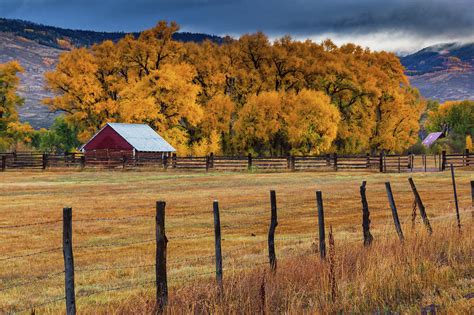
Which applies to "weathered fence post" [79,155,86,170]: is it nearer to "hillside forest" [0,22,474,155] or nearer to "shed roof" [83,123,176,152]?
"shed roof" [83,123,176,152]

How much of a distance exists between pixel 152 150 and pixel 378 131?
30987 mm

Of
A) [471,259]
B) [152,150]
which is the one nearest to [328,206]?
[471,259]

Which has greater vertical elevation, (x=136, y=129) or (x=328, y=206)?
(x=136, y=129)

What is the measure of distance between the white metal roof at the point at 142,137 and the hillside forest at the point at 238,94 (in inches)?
86.9

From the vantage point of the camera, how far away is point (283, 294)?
10289 mm

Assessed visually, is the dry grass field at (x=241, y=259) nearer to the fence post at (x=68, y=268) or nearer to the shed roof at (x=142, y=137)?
the fence post at (x=68, y=268)

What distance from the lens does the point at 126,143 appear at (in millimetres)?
64750

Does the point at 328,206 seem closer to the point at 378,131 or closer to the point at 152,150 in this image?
the point at 152,150

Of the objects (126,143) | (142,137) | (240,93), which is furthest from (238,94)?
(126,143)

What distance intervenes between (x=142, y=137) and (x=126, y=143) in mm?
1842

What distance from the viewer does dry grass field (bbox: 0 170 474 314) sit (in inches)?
386

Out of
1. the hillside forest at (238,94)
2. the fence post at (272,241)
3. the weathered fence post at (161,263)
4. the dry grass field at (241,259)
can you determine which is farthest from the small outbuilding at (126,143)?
the weathered fence post at (161,263)

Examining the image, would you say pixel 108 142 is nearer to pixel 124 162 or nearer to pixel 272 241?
pixel 124 162

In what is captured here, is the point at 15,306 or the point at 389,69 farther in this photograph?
the point at 389,69
